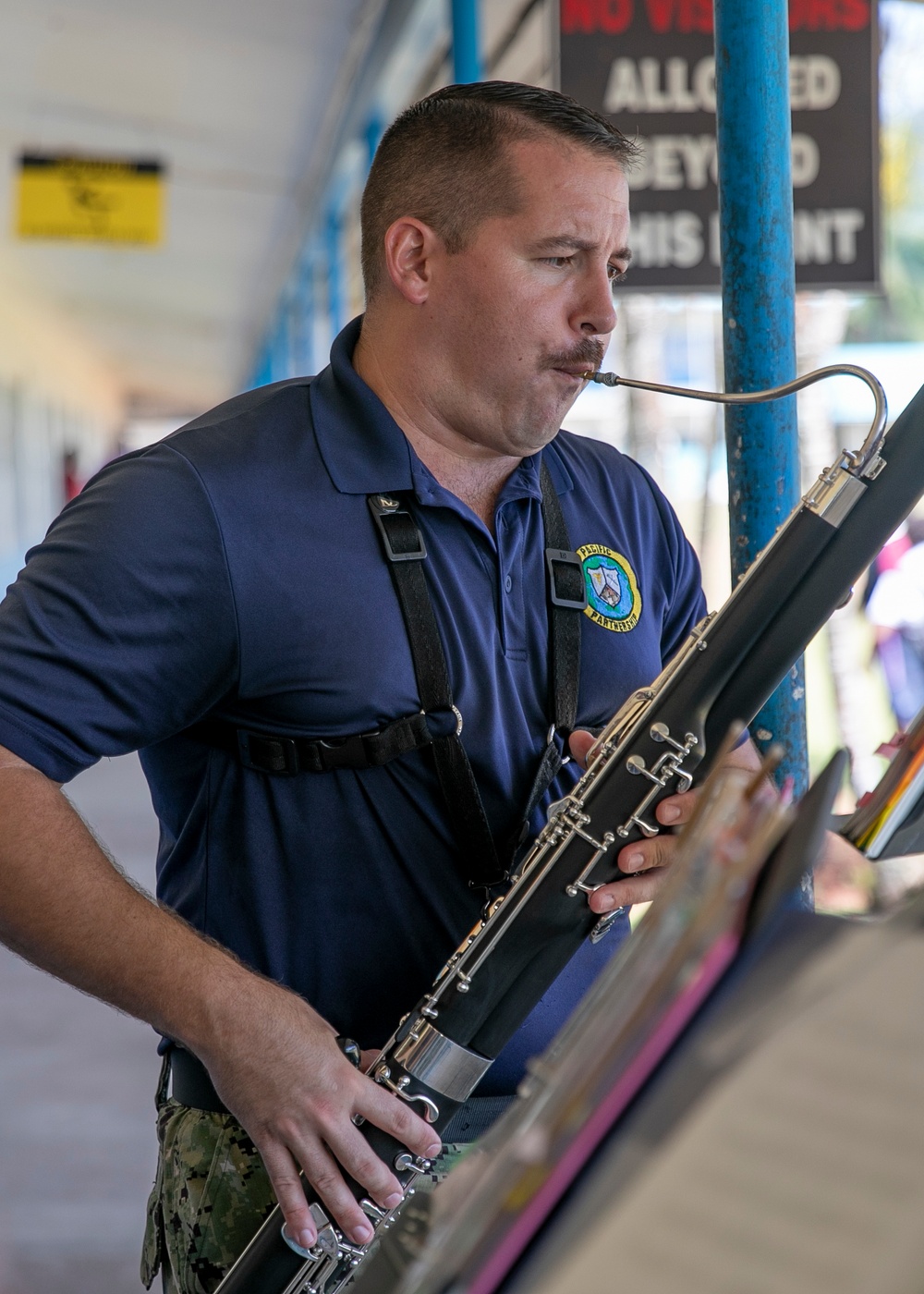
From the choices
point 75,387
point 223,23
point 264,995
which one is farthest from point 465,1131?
point 75,387

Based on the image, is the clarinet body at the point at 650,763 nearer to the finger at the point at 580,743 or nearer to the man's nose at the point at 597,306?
the finger at the point at 580,743

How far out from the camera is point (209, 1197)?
1.40 meters

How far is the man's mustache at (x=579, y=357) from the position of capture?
1517 millimetres

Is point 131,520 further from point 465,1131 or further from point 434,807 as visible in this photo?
point 465,1131

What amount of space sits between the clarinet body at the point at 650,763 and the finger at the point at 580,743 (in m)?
0.13

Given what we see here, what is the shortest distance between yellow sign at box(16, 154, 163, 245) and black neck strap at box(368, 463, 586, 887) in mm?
6003

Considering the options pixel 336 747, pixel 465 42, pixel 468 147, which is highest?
pixel 465 42

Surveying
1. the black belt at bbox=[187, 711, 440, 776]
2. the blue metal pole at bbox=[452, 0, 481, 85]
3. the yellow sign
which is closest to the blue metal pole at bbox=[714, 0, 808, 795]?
the black belt at bbox=[187, 711, 440, 776]

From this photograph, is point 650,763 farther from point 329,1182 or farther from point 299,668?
point 329,1182

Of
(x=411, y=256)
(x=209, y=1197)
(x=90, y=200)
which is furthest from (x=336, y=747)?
(x=90, y=200)

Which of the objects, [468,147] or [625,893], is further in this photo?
[468,147]

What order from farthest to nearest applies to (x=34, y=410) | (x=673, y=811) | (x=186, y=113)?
(x=34, y=410) < (x=186, y=113) < (x=673, y=811)

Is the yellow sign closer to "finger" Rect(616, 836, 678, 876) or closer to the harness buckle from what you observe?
the harness buckle

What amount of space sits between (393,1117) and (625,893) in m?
0.32
